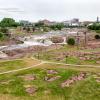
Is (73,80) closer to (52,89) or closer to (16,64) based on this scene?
(52,89)

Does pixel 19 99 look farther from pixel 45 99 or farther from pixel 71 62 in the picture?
pixel 71 62

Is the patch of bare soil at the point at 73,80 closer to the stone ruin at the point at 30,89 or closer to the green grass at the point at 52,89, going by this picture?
the green grass at the point at 52,89

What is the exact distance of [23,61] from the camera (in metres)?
73.4

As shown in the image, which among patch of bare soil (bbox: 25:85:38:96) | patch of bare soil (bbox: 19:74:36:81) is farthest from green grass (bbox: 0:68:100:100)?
patch of bare soil (bbox: 19:74:36:81)

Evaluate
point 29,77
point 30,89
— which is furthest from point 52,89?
point 29,77

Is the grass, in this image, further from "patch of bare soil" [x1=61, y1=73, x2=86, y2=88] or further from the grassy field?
"patch of bare soil" [x1=61, y1=73, x2=86, y2=88]

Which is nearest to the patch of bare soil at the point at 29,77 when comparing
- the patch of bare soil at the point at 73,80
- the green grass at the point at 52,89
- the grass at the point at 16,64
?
the green grass at the point at 52,89

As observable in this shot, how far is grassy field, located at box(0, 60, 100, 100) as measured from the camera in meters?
50.2

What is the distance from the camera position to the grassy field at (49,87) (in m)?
50.2

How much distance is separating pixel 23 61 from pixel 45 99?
25.5 m

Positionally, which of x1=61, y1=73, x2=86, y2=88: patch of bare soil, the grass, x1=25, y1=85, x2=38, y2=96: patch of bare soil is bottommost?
x1=25, y1=85, x2=38, y2=96: patch of bare soil

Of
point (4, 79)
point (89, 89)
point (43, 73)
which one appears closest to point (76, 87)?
point (89, 89)

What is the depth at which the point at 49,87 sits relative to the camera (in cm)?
5369

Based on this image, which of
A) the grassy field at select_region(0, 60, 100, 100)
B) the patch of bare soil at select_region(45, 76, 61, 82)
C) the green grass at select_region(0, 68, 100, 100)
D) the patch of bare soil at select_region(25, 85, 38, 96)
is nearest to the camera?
the green grass at select_region(0, 68, 100, 100)
